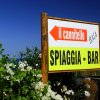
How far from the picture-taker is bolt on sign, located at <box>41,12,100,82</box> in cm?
901

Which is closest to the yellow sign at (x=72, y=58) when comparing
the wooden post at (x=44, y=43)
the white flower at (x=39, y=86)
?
the wooden post at (x=44, y=43)

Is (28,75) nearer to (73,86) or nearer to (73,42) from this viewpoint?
(73,42)

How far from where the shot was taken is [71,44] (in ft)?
31.5

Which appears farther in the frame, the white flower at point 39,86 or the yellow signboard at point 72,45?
the yellow signboard at point 72,45

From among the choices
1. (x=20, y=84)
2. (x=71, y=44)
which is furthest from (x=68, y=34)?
(x=20, y=84)

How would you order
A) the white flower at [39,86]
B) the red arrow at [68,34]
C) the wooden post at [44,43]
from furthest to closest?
the red arrow at [68,34], the wooden post at [44,43], the white flower at [39,86]

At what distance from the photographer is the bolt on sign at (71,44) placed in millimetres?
9008

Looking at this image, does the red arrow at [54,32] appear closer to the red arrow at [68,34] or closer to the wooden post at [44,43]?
the red arrow at [68,34]

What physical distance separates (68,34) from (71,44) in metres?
0.27

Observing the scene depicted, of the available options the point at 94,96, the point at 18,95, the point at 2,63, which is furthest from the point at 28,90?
the point at 94,96

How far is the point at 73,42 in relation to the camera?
9.66 metres

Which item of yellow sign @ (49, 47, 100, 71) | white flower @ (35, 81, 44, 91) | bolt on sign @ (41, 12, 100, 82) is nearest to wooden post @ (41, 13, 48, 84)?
bolt on sign @ (41, 12, 100, 82)

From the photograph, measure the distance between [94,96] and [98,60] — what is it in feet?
3.75

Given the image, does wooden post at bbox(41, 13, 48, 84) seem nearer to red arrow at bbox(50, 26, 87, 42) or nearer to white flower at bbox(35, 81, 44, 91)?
red arrow at bbox(50, 26, 87, 42)
